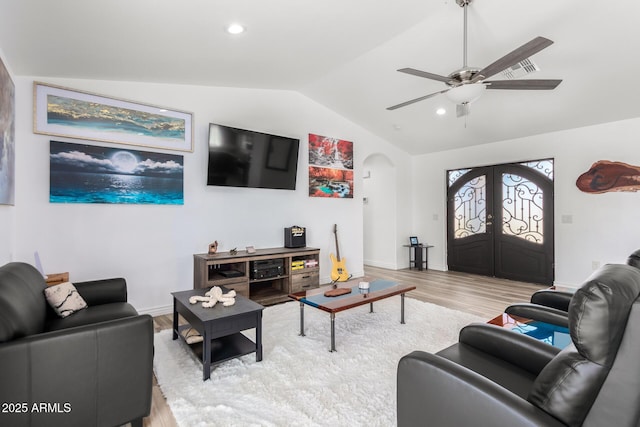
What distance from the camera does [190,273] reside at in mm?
3926

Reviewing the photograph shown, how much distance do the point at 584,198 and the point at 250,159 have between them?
16.3 feet

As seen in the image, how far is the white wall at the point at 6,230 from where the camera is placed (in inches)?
99.8

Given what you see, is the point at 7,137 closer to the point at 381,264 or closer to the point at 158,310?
the point at 158,310

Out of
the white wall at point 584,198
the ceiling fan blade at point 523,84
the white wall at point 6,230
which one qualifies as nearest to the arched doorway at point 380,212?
the white wall at point 584,198

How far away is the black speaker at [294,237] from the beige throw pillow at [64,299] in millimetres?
2618

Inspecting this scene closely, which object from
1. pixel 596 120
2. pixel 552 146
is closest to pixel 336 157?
pixel 552 146

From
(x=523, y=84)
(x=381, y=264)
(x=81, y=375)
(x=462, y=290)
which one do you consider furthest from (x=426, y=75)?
(x=381, y=264)

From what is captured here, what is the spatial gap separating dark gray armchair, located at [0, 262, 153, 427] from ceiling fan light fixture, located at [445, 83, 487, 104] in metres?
2.87

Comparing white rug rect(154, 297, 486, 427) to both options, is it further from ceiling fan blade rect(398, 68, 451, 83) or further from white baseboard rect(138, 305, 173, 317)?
ceiling fan blade rect(398, 68, 451, 83)

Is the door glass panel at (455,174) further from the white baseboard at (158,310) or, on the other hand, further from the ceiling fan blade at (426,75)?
the white baseboard at (158,310)

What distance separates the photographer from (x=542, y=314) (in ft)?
7.08

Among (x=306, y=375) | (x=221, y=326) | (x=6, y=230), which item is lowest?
(x=306, y=375)

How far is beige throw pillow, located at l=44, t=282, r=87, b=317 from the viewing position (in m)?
2.19

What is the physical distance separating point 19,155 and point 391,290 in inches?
153
